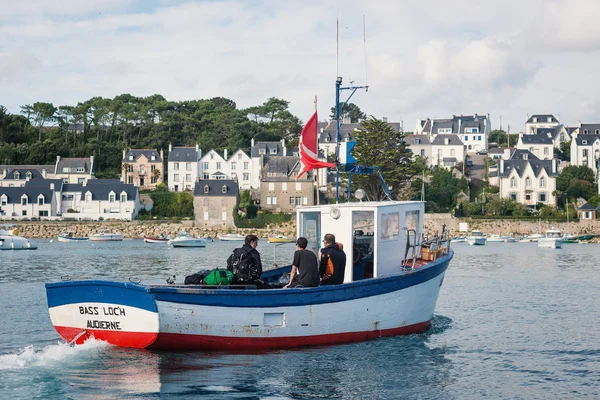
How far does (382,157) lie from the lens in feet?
246

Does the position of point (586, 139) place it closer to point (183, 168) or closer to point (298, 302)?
point (183, 168)

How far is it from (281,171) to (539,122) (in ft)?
205

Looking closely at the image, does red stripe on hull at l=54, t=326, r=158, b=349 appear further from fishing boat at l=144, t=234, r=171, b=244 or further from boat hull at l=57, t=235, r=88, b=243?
boat hull at l=57, t=235, r=88, b=243

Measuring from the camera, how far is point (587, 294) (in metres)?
32.1

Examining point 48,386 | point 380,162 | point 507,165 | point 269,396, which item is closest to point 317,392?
point 269,396

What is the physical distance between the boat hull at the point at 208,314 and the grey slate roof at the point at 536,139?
354ft

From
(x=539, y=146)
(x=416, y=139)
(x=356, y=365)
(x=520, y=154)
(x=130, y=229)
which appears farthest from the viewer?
(x=539, y=146)

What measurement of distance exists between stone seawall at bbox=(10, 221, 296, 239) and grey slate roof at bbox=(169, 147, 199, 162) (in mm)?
13336

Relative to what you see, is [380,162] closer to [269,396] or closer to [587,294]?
[587,294]

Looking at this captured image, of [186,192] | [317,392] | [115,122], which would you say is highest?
[115,122]

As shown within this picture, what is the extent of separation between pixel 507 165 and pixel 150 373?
89.9m

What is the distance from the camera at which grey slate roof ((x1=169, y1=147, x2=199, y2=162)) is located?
350 feet

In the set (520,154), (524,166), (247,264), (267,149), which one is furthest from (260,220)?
(247,264)

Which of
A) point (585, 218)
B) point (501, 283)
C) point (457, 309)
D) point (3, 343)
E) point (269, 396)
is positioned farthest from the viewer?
point (585, 218)
